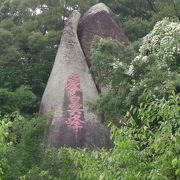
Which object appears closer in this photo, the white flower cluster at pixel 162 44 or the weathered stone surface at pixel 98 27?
the white flower cluster at pixel 162 44

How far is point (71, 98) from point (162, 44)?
3.94m

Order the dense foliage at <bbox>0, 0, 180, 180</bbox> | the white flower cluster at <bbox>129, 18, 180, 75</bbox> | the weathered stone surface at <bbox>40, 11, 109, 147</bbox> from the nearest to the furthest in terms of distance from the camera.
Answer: the dense foliage at <bbox>0, 0, 180, 180</bbox>, the white flower cluster at <bbox>129, 18, 180, 75</bbox>, the weathered stone surface at <bbox>40, 11, 109, 147</bbox>

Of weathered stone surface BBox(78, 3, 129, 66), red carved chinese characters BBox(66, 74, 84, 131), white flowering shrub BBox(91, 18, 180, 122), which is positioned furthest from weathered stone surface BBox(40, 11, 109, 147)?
white flowering shrub BBox(91, 18, 180, 122)

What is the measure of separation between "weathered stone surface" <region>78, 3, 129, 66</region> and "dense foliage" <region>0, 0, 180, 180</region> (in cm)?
92

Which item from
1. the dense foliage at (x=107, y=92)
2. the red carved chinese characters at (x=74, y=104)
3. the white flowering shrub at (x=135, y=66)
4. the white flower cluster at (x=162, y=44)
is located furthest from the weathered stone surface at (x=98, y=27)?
the white flower cluster at (x=162, y=44)

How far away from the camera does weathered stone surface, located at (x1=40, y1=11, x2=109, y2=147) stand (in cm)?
1481

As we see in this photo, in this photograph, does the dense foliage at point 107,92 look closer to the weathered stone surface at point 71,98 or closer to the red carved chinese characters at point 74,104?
the weathered stone surface at point 71,98

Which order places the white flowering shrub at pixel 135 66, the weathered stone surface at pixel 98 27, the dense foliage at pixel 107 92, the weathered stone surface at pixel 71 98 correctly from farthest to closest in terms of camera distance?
1. the weathered stone surface at pixel 98 27
2. the weathered stone surface at pixel 71 98
3. the white flowering shrub at pixel 135 66
4. the dense foliage at pixel 107 92

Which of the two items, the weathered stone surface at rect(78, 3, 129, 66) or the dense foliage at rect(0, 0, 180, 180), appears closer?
the dense foliage at rect(0, 0, 180, 180)

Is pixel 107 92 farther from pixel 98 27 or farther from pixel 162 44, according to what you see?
pixel 98 27

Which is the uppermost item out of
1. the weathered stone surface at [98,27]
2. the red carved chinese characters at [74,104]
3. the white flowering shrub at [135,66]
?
the weathered stone surface at [98,27]

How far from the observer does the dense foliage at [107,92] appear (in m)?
4.32

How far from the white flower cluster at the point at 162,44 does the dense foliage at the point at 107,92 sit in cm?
3

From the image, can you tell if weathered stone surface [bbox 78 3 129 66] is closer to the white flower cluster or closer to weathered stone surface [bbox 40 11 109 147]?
weathered stone surface [bbox 40 11 109 147]
